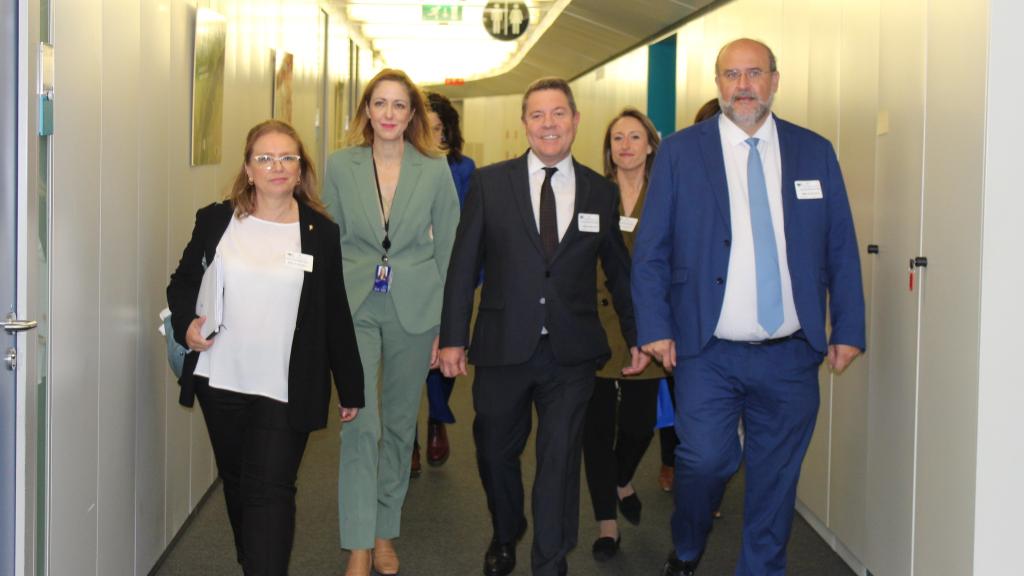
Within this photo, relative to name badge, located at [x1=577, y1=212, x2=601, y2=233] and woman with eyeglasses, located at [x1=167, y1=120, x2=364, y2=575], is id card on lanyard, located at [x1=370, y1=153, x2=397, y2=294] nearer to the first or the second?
woman with eyeglasses, located at [x1=167, y1=120, x2=364, y2=575]

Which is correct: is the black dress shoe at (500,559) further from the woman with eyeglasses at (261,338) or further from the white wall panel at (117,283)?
the white wall panel at (117,283)

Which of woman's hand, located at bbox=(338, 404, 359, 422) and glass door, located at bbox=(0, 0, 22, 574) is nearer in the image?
glass door, located at bbox=(0, 0, 22, 574)

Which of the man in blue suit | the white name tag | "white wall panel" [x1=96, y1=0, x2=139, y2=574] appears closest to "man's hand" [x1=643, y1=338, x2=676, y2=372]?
the man in blue suit

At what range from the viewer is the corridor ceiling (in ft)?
39.2

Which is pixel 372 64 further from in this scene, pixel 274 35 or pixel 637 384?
pixel 637 384

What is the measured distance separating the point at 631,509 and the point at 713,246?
1908mm

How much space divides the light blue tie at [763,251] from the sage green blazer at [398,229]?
1.33 m

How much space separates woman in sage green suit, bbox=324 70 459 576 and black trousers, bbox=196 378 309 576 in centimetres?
65

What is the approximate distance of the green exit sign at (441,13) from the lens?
16.5 m

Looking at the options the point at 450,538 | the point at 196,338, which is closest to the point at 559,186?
the point at 196,338

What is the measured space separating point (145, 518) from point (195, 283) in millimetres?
1059

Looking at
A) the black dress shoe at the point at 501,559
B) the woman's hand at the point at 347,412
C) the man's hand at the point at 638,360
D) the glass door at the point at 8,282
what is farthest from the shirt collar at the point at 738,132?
the glass door at the point at 8,282

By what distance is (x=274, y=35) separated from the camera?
26.9 feet

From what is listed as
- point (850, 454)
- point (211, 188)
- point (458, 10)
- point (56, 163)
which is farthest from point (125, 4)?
point (458, 10)
